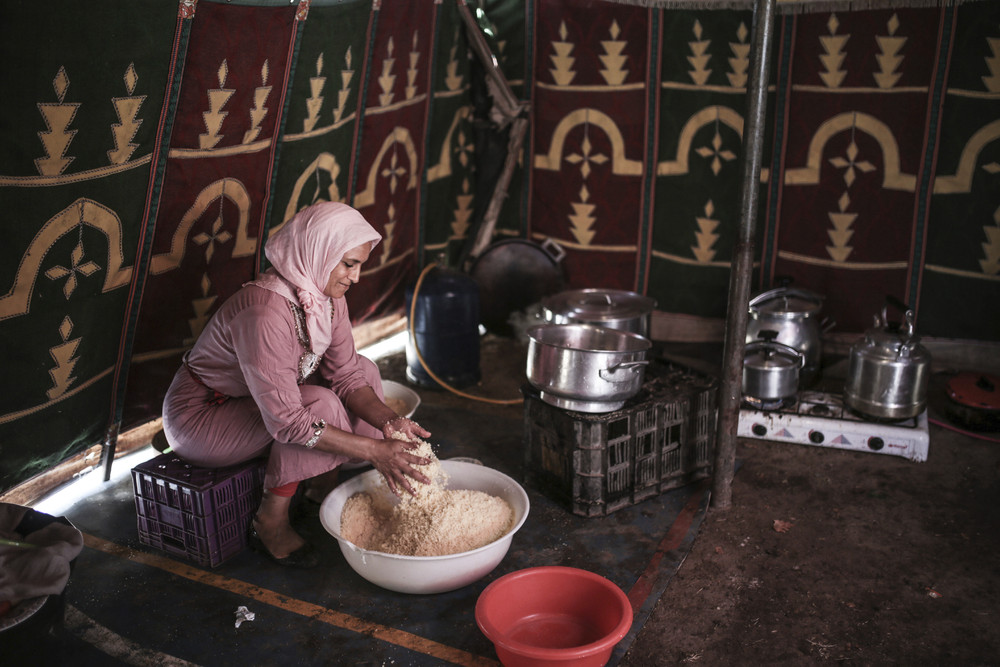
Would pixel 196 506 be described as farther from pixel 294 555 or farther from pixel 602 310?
pixel 602 310

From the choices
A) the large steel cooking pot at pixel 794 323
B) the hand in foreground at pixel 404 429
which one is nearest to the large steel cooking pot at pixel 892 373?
the large steel cooking pot at pixel 794 323

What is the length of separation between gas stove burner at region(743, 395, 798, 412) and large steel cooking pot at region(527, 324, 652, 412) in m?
0.97

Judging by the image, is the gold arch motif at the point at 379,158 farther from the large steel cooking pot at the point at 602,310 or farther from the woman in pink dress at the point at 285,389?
the woman in pink dress at the point at 285,389

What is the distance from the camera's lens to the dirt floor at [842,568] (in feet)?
8.18

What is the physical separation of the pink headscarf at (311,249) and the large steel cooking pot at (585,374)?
2.67 ft

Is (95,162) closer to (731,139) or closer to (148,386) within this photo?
(148,386)

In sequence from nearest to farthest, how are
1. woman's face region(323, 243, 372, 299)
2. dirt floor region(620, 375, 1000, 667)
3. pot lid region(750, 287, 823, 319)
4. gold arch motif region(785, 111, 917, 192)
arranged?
1. dirt floor region(620, 375, 1000, 667)
2. woman's face region(323, 243, 372, 299)
3. pot lid region(750, 287, 823, 319)
4. gold arch motif region(785, 111, 917, 192)

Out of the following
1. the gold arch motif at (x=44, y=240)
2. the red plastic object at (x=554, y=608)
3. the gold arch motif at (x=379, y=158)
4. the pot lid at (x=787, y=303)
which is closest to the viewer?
the red plastic object at (x=554, y=608)

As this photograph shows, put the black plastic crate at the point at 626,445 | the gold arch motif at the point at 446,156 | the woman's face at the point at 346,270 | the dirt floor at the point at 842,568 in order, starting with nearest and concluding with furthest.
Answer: the dirt floor at the point at 842,568
the woman's face at the point at 346,270
the black plastic crate at the point at 626,445
the gold arch motif at the point at 446,156

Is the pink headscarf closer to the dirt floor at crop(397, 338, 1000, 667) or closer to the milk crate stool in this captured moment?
the milk crate stool

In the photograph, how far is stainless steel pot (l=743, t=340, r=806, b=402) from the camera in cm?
385

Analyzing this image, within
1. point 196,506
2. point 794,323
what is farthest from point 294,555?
point 794,323

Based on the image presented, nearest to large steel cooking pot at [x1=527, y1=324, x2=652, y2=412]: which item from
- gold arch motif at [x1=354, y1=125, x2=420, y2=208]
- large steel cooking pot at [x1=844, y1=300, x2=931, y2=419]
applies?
large steel cooking pot at [x1=844, y1=300, x2=931, y2=419]

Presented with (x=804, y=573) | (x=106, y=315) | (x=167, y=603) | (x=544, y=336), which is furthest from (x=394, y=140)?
(x=804, y=573)
